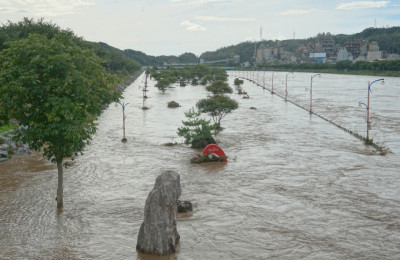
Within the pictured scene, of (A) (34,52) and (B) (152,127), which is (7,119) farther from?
(B) (152,127)

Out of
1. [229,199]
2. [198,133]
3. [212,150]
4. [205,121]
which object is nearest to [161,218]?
[229,199]

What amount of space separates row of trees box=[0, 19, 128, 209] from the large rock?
3.79m

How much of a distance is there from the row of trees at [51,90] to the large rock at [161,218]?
3.79 metres

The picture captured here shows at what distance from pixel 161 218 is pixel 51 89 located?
622 cm

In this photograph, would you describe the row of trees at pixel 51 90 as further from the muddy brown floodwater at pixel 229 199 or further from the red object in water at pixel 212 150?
the red object in water at pixel 212 150

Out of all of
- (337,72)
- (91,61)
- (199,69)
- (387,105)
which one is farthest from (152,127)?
(337,72)

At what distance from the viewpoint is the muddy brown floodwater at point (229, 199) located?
46.9ft

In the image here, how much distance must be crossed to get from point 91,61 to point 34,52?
1881 mm

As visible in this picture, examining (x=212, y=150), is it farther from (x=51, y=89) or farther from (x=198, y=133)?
(x=51, y=89)

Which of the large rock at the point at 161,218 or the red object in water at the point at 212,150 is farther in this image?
the red object in water at the point at 212,150

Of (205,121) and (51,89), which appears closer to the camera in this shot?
(51,89)

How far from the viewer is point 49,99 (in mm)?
14250

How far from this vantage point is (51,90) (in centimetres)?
1495

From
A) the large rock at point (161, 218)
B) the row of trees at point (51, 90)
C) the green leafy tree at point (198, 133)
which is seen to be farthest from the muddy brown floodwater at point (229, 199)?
the row of trees at point (51, 90)
